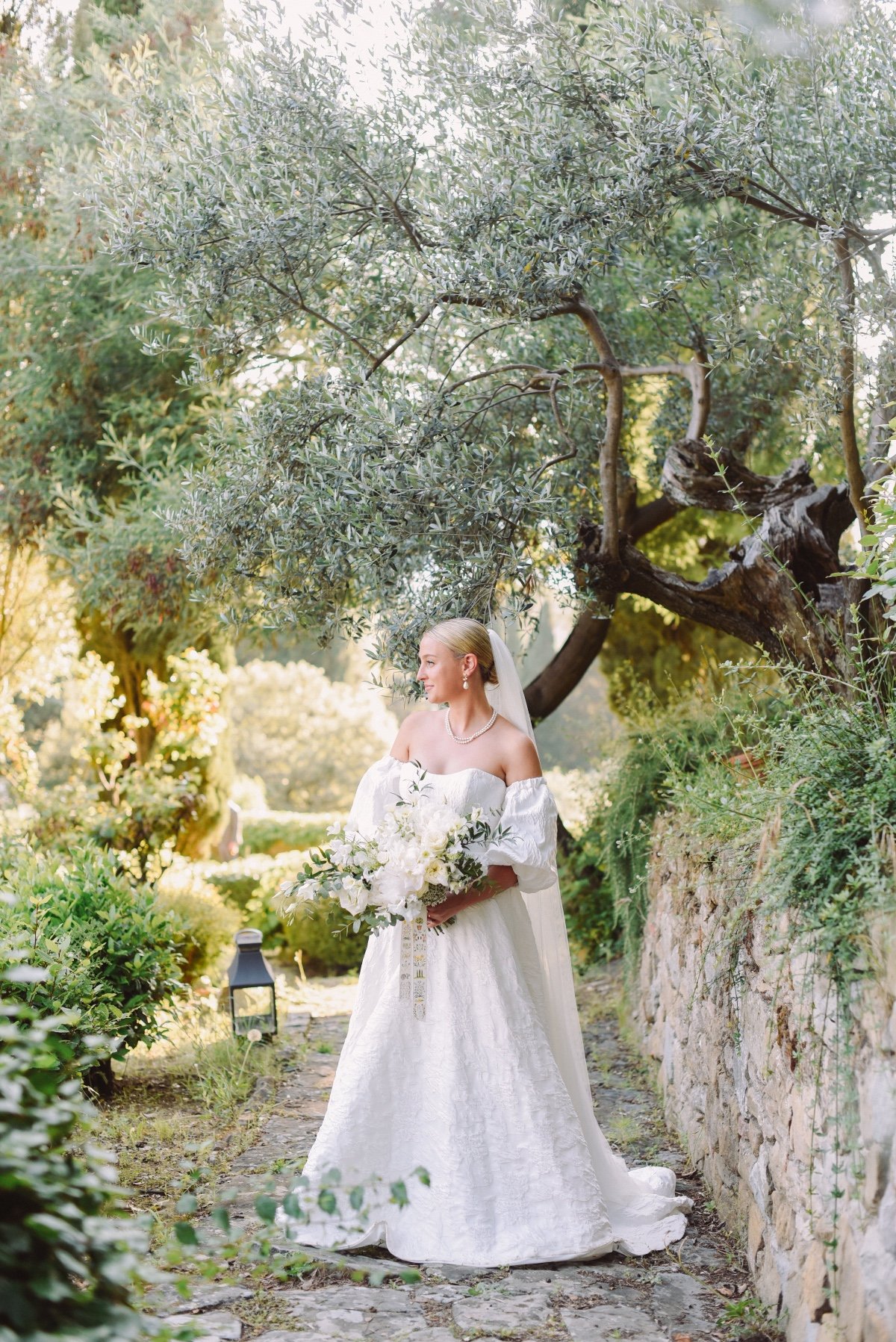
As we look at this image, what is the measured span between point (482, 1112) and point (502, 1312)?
30.8 inches

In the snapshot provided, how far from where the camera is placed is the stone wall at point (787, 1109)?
109 inches

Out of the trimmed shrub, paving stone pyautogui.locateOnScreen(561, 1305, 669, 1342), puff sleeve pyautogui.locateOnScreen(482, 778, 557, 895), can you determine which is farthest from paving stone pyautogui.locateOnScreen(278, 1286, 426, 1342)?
Result: the trimmed shrub

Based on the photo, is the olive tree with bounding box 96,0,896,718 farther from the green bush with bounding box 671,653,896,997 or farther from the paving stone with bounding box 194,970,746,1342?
the paving stone with bounding box 194,970,746,1342

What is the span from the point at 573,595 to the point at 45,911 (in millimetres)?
3303

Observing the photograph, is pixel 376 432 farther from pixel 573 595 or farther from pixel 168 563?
pixel 168 563

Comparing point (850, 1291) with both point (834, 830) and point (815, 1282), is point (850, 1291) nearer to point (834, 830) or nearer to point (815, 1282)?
point (815, 1282)

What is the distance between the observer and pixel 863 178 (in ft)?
19.4

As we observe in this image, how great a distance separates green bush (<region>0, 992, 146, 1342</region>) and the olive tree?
4.03 m

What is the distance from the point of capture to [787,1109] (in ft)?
11.5

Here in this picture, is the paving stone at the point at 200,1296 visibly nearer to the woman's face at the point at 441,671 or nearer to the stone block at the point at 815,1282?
the stone block at the point at 815,1282

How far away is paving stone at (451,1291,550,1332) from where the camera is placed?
3512 millimetres

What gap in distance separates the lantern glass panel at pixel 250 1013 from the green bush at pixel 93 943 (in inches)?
30.4

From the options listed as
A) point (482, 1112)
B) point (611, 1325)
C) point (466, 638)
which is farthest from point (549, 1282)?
point (466, 638)

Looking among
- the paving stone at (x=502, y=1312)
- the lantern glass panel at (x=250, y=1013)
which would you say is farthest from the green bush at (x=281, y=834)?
the paving stone at (x=502, y=1312)
